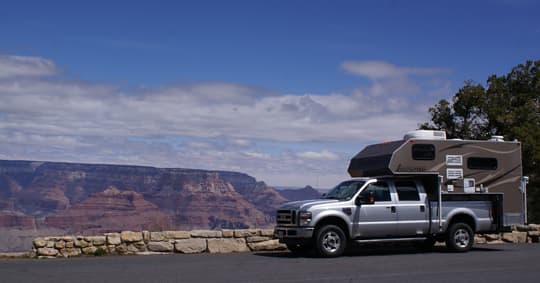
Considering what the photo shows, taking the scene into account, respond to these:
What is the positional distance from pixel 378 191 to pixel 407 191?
835mm

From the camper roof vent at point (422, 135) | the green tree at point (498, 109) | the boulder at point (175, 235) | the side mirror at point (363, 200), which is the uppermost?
the green tree at point (498, 109)

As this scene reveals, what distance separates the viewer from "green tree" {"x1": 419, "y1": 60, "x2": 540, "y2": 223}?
102 feet

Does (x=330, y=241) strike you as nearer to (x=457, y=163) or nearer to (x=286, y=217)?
(x=286, y=217)

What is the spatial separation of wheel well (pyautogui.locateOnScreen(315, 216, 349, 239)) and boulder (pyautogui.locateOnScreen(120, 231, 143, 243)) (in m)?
4.77

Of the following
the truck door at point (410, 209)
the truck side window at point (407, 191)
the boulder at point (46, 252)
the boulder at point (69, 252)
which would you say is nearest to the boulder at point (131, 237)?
the boulder at point (69, 252)

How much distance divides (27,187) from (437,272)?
72.6 meters

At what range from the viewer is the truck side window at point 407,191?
1758cm

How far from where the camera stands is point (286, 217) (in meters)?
17.1

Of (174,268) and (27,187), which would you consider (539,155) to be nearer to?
(174,268)

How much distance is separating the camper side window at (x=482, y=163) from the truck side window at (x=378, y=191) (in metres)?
2.48

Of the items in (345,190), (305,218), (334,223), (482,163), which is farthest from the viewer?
(482,163)

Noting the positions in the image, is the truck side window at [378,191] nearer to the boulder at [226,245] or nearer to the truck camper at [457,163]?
the truck camper at [457,163]

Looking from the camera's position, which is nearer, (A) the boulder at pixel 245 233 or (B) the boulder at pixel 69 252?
(B) the boulder at pixel 69 252

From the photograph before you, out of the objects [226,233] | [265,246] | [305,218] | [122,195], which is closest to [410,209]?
[305,218]
